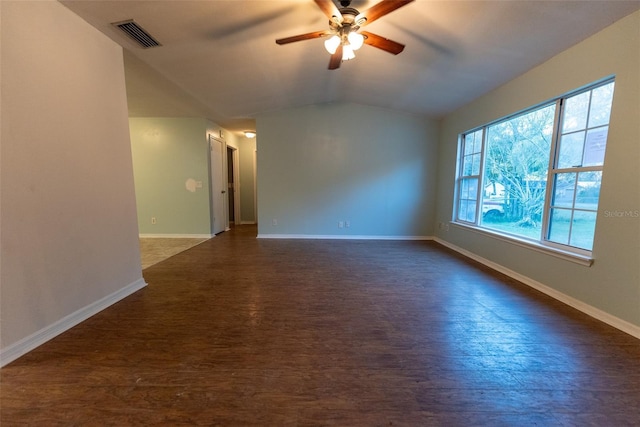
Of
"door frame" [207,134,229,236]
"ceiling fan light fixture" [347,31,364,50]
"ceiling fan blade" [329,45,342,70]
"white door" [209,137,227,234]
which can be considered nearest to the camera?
"ceiling fan light fixture" [347,31,364,50]

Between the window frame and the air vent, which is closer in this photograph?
the air vent

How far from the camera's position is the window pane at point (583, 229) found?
2258mm

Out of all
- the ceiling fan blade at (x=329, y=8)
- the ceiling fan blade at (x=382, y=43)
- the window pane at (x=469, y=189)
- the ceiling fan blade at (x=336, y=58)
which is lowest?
the window pane at (x=469, y=189)

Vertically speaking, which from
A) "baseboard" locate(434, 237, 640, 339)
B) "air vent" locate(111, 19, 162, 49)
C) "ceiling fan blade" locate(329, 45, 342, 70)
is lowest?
"baseboard" locate(434, 237, 640, 339)

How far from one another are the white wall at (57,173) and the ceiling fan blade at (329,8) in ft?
6.42

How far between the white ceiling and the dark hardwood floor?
2529 mm

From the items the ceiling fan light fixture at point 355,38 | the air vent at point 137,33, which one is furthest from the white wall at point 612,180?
the air vent at point 137,33

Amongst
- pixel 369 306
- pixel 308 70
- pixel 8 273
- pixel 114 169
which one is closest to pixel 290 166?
pixel 308 70

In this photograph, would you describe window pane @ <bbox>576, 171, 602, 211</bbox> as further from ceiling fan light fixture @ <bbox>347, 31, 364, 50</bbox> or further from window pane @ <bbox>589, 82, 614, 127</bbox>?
ceiling fan light fixture @ <bbox>347, 31, 364, 50</bbox>

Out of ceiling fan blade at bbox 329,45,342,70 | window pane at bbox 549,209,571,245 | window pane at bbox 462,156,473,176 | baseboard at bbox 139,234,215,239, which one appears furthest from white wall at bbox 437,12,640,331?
baseboard at bbox 139,234,215,239

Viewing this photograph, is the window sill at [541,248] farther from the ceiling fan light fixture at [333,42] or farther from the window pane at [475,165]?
the ceiling fan light fixture at [333,42]

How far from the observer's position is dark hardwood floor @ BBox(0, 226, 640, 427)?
1.21 meters

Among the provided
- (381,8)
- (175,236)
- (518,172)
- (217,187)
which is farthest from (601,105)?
(175,236)

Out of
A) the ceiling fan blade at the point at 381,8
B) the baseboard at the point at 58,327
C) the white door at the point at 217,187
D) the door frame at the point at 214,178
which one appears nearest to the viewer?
the baseboard at the point at 58,327
